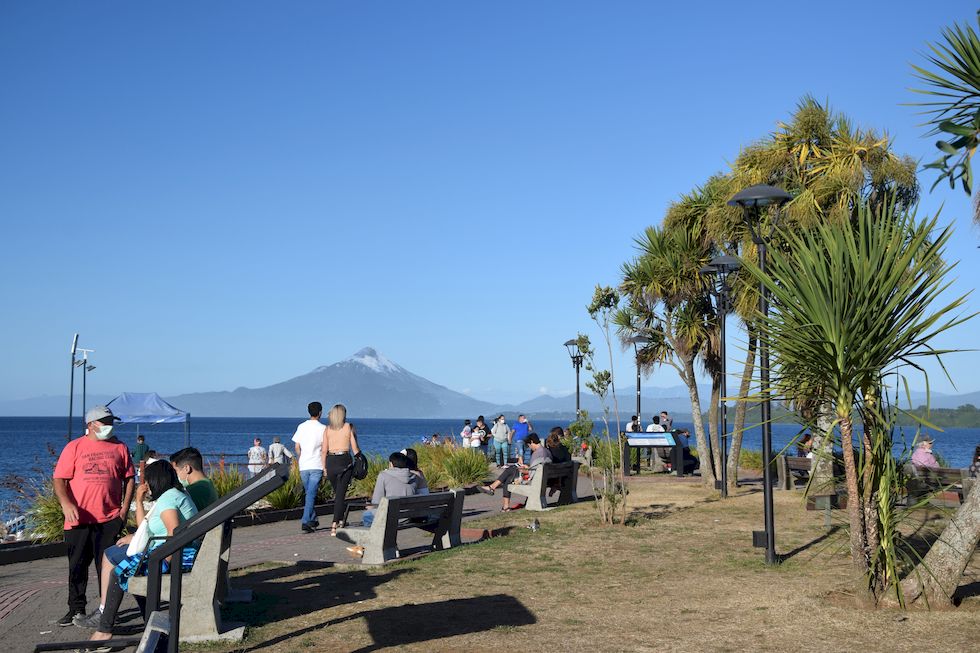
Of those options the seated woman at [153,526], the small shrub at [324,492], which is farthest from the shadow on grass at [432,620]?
the small shrub at [324,492]

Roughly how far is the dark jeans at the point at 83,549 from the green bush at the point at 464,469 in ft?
39.1

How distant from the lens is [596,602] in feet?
26.1

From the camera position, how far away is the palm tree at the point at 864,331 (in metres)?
7.20

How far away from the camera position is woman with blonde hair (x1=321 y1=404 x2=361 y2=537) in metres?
11.7

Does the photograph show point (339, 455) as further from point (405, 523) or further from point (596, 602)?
point (596, 602)

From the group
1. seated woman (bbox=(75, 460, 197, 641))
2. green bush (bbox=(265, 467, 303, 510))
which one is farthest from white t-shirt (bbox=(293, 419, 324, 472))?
seated woman (bbox=(75, 460, 197, 641))

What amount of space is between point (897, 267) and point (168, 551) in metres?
5.28

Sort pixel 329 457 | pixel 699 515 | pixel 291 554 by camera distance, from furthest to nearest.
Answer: pixel 699 515 < pixel 329 457 < pixel 291 554

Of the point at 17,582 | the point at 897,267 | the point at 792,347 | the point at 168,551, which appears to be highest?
the point at 897,267

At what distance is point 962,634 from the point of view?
257 inches

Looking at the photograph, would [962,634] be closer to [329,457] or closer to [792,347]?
[792,347]

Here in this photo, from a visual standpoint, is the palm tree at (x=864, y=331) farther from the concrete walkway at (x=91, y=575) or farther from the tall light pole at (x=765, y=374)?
the concrete walkway at (x=91, y=575)

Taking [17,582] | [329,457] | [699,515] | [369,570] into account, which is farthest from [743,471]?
[17,582]

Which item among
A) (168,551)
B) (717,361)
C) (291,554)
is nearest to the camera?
(168,551)
